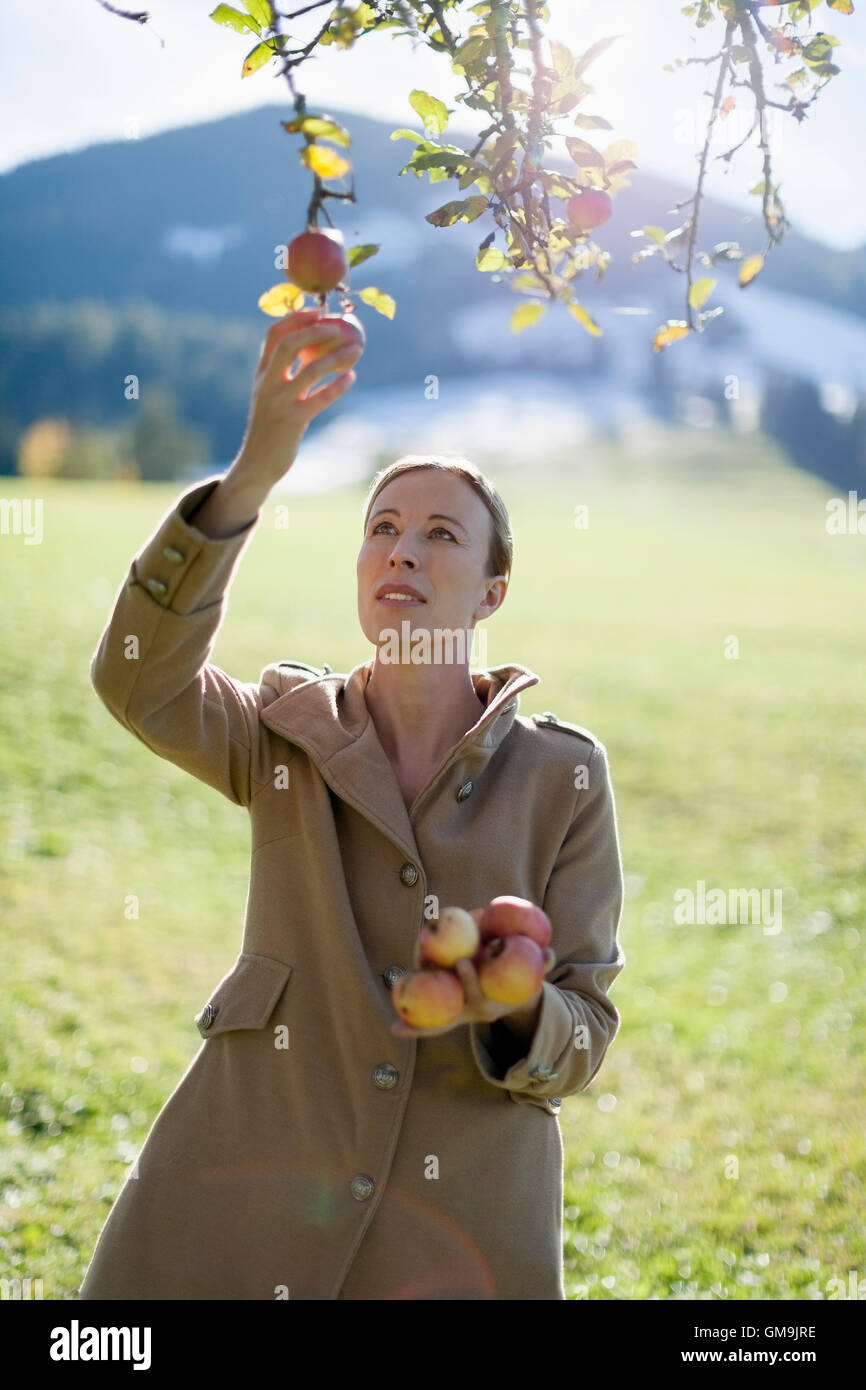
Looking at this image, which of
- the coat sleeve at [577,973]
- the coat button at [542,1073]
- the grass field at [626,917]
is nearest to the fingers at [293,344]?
the coat sleeve at [577,973]

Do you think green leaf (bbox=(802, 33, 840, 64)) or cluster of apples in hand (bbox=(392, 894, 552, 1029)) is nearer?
cluster of apples in hand (bbox=(392, 894, 552, 1029))

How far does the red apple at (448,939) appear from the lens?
5.96 feet

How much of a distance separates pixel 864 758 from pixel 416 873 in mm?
12273

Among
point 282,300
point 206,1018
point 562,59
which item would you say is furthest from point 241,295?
point 282,300

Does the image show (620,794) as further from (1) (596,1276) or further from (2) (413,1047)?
(2) (413,1047)

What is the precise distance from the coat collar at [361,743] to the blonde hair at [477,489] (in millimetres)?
308

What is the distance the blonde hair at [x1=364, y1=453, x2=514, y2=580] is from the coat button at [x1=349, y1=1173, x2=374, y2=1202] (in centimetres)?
127

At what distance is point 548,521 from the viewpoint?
3703 centimetres

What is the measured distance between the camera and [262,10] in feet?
6.72

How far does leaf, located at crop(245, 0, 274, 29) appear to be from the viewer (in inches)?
80.3

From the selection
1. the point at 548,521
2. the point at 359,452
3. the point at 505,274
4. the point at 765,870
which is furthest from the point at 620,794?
the point at 359,452

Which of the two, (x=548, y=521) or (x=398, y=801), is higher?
(x=548, y=521)

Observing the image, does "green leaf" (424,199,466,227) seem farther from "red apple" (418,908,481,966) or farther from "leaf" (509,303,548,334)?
"red apple" (418,908,481,966)

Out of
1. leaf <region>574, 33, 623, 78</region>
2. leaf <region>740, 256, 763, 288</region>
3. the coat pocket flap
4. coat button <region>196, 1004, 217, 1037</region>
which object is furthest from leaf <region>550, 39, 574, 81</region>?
coat button <region>196, 1004, 217, 1037</region>
